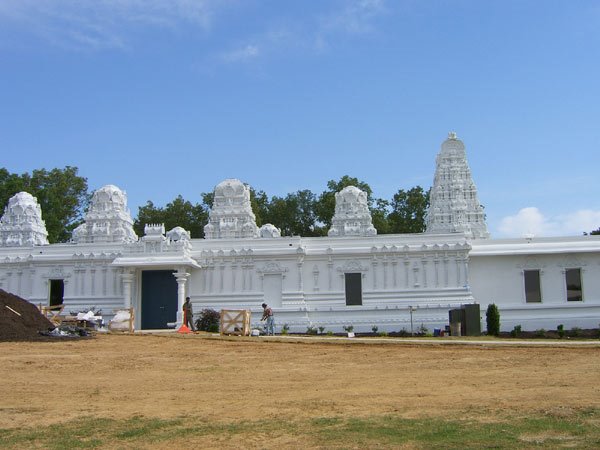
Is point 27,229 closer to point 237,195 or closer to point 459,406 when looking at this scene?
point 237,195

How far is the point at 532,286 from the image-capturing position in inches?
1544

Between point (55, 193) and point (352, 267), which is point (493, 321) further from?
point (55, 193)

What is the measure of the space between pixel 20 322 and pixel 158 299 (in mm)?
11098

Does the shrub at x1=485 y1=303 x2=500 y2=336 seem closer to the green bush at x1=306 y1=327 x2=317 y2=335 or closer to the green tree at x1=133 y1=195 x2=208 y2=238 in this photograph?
the green bush at x1=306 y1=327 x2=317 y2=335

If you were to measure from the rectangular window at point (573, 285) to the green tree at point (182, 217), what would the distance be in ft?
139

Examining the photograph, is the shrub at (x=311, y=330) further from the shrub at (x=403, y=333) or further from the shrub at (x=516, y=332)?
the shrub at (x=516, y=332)

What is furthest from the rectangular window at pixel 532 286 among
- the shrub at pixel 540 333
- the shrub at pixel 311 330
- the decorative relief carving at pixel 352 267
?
the shrub at pixel 311 330

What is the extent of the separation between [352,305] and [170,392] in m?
22.2

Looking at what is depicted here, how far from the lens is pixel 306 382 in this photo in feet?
60.3

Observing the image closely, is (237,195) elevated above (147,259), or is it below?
above

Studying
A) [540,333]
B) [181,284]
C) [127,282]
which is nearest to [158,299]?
[127,282]

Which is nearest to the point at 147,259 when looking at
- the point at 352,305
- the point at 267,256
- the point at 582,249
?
the point at 267,256

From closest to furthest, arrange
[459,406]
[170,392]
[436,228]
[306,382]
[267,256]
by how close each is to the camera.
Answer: [459,406]
[170,392]
[306,382]
[267,256]
[436,228]

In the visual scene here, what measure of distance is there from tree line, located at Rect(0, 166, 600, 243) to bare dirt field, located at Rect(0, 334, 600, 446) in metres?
45.7
